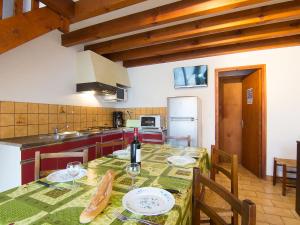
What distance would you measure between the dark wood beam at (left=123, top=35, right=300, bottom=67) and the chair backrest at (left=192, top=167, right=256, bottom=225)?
9.04 ft

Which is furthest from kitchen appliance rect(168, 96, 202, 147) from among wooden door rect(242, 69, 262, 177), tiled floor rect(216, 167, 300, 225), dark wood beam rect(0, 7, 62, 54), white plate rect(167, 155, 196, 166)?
dark wood beam rect(0, 7, 62, 54)

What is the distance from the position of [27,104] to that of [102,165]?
160cm

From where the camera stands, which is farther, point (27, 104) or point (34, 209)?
point (27, 104)

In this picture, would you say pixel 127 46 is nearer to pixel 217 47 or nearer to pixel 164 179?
pixel 217 47

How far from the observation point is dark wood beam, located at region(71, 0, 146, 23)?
5.41 feet

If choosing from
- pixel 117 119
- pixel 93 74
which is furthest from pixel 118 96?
pixel 93 74

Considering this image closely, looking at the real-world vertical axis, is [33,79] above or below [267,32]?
below

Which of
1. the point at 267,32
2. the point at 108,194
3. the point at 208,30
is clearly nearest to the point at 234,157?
the point at 108,194

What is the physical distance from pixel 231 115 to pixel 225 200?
3600 millimetres

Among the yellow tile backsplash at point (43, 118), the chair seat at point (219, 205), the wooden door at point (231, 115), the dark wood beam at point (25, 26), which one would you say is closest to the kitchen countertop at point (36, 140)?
the yellow tile backsplash at point (43, 118)

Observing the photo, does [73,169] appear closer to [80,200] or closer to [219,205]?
[80,200]

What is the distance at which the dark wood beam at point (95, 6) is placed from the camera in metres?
1.65

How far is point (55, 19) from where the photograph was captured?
1987 mm

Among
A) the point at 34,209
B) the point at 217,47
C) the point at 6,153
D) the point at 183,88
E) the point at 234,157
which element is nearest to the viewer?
the point at 34,209
